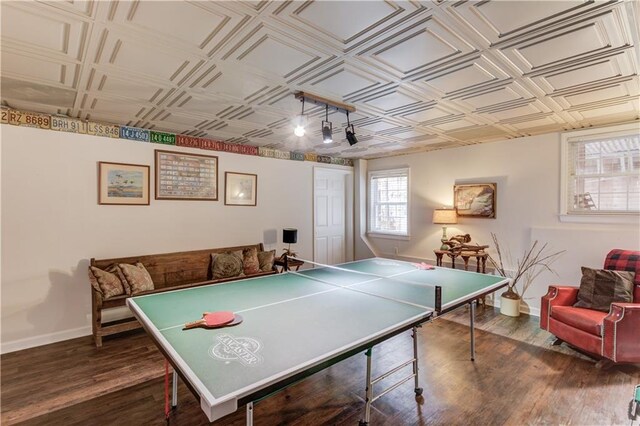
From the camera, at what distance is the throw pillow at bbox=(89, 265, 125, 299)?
330 cm

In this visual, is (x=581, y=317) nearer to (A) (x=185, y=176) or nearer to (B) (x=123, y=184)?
(A) (x=185, y=176)

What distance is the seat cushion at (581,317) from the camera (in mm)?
2855

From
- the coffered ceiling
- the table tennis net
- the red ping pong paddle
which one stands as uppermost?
the coffered ceiling

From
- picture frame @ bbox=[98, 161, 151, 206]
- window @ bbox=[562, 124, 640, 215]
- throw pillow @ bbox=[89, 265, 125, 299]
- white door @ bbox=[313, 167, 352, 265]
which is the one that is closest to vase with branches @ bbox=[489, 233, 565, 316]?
window @ bbox=[562, 124, 640, 215]

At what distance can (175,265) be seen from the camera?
4.16 m

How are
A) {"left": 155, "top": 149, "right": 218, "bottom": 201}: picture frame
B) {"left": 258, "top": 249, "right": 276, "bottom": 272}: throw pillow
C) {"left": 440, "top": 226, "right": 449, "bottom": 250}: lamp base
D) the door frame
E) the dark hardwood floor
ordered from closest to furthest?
the dark hardwood floor, {"left": 155, "top": 149, "right": 218, "bottom": 201}: picture frame, {"left": 258, "top": 249, "right": 276, "bottom": 272}: throw pillow, {"left": 440, "top": 226, "right": 449, "bottom": 250}: lamp base, the door frame

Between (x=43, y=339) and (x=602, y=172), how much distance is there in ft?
22.5

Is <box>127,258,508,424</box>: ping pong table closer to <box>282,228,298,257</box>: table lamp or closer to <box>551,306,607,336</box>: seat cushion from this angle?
<box>551,306,607,336</box>: seat cushion

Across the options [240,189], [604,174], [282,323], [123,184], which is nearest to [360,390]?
[282,323]

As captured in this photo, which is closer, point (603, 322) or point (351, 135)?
point (603, 322)

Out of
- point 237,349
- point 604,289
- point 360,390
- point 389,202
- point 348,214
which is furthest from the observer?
point 348,214

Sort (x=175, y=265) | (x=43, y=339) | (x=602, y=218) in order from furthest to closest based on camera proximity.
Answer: (x=175, y=265), (x=602, y=218), (x=43, y=339)

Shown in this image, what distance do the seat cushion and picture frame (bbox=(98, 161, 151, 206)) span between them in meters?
4.96

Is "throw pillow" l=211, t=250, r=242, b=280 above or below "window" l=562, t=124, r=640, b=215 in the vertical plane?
below
